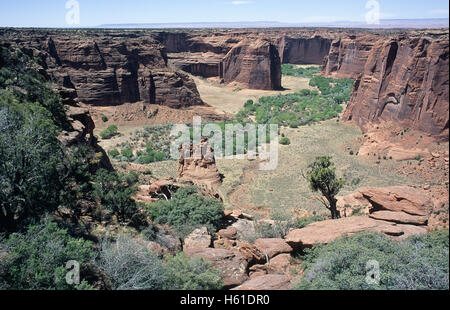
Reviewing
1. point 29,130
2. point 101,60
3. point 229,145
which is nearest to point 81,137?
point 29,130

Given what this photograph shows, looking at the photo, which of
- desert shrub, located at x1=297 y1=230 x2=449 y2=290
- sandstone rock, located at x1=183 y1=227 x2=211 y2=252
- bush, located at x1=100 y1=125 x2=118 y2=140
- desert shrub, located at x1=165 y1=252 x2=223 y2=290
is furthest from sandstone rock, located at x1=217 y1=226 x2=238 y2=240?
bush, located at x1=100 y1=125 x2=118 y2=140

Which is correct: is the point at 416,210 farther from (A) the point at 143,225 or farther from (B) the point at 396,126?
(B) the point at 396,126

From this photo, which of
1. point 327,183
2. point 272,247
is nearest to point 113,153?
point 327,183

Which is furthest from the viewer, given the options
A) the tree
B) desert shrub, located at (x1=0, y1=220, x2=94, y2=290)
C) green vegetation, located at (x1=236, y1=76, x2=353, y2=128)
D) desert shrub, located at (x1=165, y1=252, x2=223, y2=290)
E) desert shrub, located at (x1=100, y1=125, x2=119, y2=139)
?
green vegetation, located at (x1=236, y1=76, x2=353, y2=128)

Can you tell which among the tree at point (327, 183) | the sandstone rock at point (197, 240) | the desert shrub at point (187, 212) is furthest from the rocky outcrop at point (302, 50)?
the sandstone rock at point (197, 240)

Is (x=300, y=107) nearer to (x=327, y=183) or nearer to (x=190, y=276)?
(x=327, y=183)

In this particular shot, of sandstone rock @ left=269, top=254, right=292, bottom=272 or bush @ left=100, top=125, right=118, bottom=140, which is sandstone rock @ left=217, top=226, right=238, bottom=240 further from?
bush @ left=100, top=125, right=118, bottom=140
